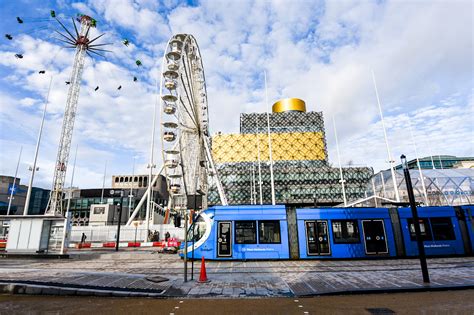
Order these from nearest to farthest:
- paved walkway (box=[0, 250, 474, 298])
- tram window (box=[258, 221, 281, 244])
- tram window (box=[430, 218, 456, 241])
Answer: paved walkway (box=[0, 250, 474, 298]) < tram window (box=[258, 221, 281, 244]) < tram window (box=[430, 218, 456, 241])

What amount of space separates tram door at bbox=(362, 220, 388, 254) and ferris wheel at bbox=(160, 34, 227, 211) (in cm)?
1503

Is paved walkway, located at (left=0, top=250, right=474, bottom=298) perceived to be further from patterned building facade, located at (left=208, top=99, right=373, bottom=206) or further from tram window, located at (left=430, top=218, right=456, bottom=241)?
patterned building facade, located at (left=208, top=99, right=373, bottom=206)

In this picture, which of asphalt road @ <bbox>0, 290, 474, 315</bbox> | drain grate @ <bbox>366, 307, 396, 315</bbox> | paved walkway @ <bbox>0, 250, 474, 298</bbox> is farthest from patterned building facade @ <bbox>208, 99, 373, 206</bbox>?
drain grate @ <bbox>366, 307, 396, 315</bbox>

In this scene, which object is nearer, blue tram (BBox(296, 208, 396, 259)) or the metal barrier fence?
blue tram (BBox(296, 208, 396, 259))

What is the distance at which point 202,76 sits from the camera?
33.7 metres

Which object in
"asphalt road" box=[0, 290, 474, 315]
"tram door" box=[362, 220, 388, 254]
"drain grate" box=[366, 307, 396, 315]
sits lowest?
"drain grate" box=[366, 307, 396, 315]

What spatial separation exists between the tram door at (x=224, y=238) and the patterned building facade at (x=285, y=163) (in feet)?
158

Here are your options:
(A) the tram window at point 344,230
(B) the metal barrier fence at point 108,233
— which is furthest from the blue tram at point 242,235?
(B) the metal barrier fence at point 108,233

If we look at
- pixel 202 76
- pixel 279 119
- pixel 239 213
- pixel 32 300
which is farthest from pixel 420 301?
pixel 279 119

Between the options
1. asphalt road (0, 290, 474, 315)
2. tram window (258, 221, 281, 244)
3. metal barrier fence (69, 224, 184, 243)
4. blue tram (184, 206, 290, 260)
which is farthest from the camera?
metal barrier fence (69, 224, 184, 243)

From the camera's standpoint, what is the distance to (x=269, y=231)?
1609 cm

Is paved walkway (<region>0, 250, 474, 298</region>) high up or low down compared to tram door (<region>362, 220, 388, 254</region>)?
down

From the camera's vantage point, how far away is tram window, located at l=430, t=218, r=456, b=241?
16609mm

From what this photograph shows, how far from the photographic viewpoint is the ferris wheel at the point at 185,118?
26.7 m
